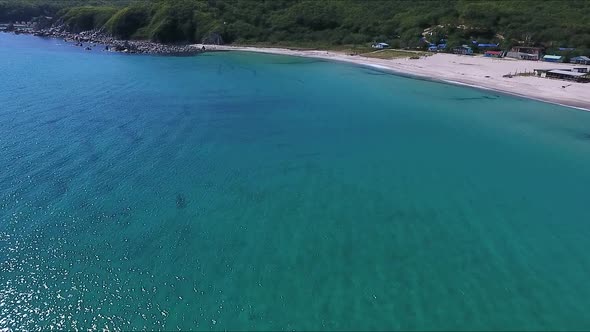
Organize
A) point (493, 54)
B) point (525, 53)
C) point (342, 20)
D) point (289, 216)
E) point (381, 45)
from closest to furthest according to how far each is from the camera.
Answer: point (289, 216), point (525, 53), point (493, 54), point (381, 45), point (342, 20)

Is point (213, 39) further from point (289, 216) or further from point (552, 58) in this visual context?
point (289, 216)

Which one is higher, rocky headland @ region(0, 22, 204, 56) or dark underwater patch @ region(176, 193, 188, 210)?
rocky headland @ region(0, 22, 204, 56)

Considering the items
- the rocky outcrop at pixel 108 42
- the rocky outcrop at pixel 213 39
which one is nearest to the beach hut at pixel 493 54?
the rocky outcrop at pixel 213 39

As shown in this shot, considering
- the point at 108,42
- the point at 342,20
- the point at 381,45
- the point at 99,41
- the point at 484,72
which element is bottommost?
the point at 484,72

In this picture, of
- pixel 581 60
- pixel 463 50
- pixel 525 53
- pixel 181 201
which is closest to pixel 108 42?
pixel 463 50

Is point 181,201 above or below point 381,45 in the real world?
below

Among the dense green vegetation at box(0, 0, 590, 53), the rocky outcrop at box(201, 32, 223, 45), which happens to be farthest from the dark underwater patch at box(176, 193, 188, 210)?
the rocky outcrop at box(201, 32, 223, 45)

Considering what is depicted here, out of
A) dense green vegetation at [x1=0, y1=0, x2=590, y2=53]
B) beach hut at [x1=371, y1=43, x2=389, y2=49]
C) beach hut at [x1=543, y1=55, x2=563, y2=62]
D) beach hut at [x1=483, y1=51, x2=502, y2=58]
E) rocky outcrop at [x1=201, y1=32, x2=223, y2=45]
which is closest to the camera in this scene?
beach hut at [x1=543, y1=55, x2=563, y2=62]

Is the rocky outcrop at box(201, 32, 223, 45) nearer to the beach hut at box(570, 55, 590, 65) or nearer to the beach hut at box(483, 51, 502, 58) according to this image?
the beach hut at box(483, 51, 502, 58)
